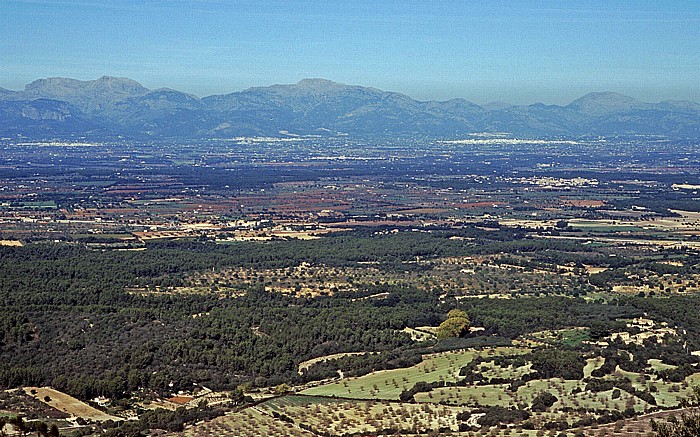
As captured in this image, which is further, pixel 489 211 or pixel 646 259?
pixel 489 211

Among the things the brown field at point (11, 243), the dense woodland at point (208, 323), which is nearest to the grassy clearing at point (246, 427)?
the dense woodland at point (208, 323)

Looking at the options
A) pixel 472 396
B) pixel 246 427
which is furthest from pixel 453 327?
pixel 246 427

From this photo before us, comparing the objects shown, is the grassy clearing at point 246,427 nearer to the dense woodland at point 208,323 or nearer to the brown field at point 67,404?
the brown field at point 67,404

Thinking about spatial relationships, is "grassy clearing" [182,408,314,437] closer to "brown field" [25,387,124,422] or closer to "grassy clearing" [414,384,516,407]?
"brown field" [25,387,124,422]

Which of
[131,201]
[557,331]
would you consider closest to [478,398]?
[557,331]

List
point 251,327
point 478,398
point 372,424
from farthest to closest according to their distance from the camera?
1. point 251,327
2. point 478,398
3. point 372,424

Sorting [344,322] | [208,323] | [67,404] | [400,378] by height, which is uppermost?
[208,323]

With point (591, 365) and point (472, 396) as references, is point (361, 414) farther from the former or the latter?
point (591, 365)

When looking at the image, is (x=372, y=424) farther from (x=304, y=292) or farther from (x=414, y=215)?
(x=414, y=215)
